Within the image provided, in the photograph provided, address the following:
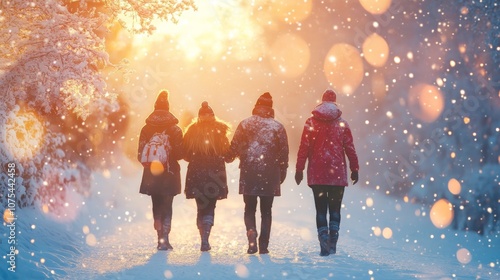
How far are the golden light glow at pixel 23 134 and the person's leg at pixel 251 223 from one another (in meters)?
5.04

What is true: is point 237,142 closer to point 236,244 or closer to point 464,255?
point 236,244

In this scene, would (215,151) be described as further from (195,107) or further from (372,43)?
(195,107)

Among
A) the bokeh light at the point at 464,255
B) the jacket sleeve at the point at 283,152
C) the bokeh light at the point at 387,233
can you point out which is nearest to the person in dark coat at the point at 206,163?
the jacket sleeve at the point at 283,152

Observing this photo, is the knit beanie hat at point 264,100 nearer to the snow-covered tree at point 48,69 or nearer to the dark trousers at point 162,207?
the dark trousers at point 162,207

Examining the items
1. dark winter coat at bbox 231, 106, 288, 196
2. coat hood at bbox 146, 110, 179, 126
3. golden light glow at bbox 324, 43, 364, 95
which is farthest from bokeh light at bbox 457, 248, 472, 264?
golden light glow at bbox 324, 43, 364, 95

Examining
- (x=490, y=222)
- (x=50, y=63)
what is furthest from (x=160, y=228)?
(x=490, y=222)

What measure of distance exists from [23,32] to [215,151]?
13.6 feet

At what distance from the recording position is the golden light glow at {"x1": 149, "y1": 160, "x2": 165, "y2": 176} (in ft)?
28.1

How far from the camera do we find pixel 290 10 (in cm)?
2581

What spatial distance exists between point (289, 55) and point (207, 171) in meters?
19.7

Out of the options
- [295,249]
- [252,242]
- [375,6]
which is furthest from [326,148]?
[375,6]

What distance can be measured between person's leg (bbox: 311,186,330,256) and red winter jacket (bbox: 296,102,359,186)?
0.61ft

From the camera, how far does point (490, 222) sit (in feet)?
41.7

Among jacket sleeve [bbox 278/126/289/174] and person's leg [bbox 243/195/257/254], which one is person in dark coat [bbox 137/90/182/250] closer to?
person's leg [bbox 243/195/257/254]
